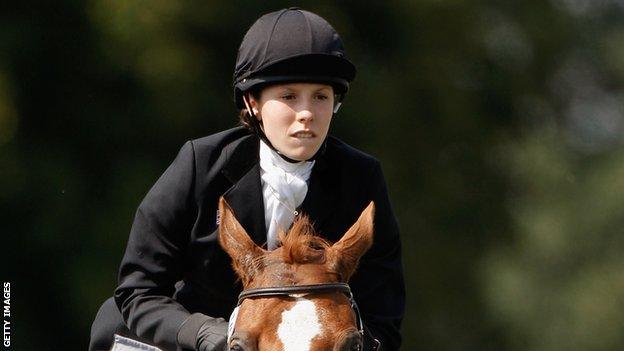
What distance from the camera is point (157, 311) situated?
412cm

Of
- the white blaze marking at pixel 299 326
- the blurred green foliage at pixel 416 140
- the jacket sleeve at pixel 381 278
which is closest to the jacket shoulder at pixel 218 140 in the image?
the jacket sleeve at pixel 381 278

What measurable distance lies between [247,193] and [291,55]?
429mm

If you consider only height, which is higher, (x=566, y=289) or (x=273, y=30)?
(x=273, y=30)

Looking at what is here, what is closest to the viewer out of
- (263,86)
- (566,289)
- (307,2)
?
(263,86)

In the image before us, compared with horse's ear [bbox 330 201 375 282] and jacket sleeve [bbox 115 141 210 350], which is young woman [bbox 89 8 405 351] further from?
horse's ear [bbox 330 201 375 282]

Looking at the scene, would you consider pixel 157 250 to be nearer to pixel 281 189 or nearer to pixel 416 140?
pixel 281 189

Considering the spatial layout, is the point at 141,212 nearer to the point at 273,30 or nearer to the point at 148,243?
the point at 148,243

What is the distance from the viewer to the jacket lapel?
13.7 feet

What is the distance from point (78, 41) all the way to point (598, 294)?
5164mm

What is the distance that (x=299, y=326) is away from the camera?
3566 mm

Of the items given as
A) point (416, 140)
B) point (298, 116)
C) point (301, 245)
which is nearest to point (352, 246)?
point (301, 245)

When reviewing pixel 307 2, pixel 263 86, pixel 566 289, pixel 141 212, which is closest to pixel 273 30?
pixel 263 86

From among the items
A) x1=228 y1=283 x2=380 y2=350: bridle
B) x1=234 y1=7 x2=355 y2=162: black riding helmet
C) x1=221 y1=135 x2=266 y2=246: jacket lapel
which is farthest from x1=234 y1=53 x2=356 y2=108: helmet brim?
x1=228 y1=283 x2=380 y2=350: bridle

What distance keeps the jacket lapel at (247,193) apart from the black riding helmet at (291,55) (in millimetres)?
208
